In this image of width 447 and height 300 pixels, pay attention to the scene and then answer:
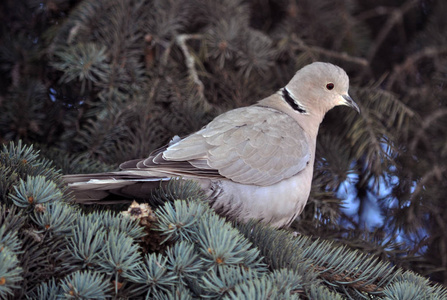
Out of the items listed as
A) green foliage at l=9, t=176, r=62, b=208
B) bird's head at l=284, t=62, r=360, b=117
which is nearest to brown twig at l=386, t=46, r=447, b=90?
bird's head at l=284, t=62, r=360, b=117

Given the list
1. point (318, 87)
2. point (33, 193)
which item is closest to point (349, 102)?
point (318, 87)

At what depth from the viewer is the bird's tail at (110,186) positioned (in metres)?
2.01

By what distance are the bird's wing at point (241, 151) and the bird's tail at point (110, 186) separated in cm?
8

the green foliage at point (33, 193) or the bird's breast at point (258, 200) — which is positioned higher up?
the green foliage at point (33, 193)

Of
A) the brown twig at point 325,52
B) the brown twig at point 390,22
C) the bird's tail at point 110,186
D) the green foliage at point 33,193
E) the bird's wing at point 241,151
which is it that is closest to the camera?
the green foliage at point 33,193

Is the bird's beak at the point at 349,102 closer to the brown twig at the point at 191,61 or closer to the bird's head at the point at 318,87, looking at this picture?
the bird's head at the point at 318,87

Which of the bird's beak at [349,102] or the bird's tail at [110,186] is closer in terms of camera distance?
the bird's tail at [110,186]

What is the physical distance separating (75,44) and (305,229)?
5.11 ft

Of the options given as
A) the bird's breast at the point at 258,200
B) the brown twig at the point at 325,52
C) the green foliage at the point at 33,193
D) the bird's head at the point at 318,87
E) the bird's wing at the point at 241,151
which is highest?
the green foliage at the point at 33,193

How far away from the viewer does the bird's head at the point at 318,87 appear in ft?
9.70

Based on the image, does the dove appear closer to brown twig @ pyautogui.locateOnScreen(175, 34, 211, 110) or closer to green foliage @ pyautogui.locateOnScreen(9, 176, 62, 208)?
brown twig @ pyautogui.locateOnScreen(175, 34, 211, 110)

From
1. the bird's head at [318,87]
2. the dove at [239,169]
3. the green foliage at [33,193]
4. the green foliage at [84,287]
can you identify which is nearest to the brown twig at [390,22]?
the bird's head at [318,87]

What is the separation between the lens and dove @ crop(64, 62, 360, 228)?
2164 mm

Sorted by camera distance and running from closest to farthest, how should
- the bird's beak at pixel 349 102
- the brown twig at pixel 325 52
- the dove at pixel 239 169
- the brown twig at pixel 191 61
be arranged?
the dove at pixel 239 169, the bird's beak at pixel 349 102, the brown twig at pixel 191 61, the brown twig at pixel 325 52
